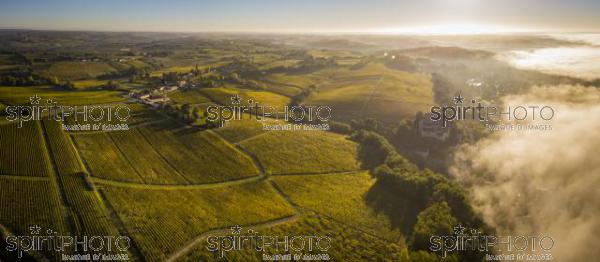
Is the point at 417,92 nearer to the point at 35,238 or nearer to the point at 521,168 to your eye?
the point at 521,168

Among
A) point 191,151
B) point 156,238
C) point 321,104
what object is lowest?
point 156,238

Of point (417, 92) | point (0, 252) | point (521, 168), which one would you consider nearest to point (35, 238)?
point (0, 252)

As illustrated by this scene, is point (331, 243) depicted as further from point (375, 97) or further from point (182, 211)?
point (375, 97)

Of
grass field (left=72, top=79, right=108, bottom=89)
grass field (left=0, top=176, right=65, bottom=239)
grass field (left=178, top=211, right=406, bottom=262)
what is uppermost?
grass field (left=72, top=79, right=108, bottom=89)

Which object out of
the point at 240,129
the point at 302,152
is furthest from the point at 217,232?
the point at 240,129

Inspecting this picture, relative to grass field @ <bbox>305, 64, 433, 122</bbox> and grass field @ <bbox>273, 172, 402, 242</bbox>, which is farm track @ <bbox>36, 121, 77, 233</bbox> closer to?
grass field @ <bbox>273, 172, 402, 242</bbox>

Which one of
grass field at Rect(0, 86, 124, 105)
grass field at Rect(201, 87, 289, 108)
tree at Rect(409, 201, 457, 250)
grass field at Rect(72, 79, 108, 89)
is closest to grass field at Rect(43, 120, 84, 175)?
grass field at Rect(0, 86, 124, 105)
